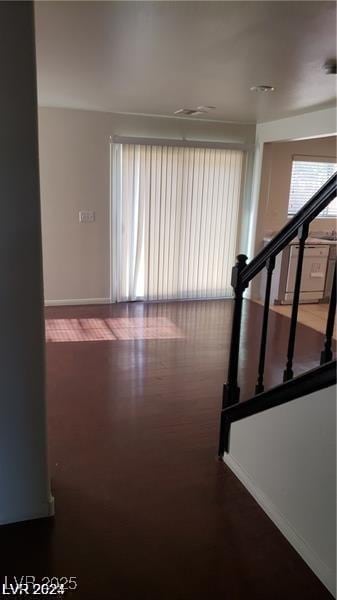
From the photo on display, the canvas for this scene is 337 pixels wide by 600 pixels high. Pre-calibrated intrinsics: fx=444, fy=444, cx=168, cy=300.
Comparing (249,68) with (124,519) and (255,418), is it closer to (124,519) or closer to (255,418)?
(255,418)

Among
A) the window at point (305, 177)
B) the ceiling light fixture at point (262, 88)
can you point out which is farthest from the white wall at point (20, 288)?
the window at point (305, 177)

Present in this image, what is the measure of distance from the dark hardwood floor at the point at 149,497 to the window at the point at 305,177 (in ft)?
10.1

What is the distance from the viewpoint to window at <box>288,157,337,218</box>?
6281mm

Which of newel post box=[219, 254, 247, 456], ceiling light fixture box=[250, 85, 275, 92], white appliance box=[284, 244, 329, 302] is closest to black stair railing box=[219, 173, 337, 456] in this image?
newel post box=[219, 254, 247, 456]

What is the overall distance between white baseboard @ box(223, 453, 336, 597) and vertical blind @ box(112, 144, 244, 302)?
3618 mm

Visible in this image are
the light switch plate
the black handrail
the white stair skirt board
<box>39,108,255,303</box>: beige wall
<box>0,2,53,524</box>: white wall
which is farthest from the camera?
the light switch plate

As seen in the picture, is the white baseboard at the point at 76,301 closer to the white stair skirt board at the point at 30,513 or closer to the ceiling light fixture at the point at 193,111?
the ceiling light fixture at the point at 193,111

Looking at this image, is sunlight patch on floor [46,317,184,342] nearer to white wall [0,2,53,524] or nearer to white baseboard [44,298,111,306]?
white baseboard [44,298,111,306]

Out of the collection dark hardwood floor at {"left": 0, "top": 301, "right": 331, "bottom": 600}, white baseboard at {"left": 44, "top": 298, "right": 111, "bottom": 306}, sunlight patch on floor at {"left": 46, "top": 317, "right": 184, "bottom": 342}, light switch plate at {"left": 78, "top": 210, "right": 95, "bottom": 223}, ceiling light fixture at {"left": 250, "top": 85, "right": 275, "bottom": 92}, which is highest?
ceiling light fixture at {"left": 250, "top": 85, "right": 275, "bottom": 92}

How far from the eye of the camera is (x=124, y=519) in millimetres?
2146

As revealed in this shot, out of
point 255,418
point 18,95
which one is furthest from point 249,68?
point 255,418

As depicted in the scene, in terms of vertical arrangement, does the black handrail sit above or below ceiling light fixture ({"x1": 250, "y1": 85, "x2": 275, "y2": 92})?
below

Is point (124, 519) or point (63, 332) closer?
point (124, 519)

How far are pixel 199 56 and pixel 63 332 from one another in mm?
2998
